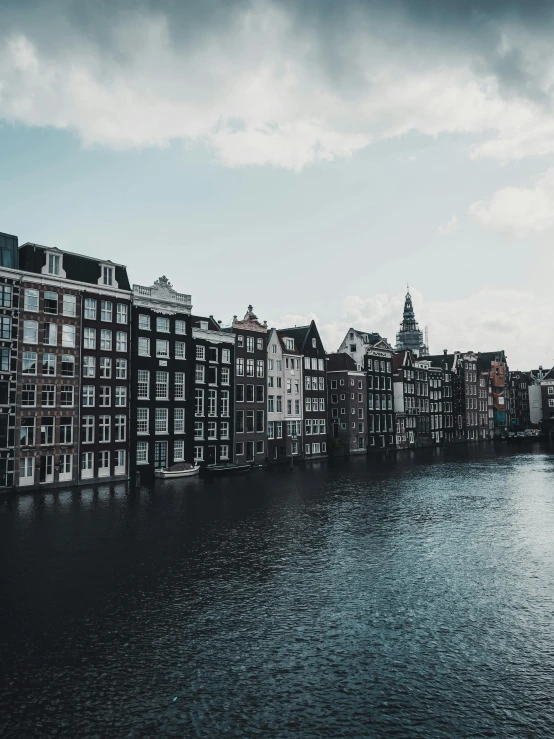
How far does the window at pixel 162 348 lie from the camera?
75.2 meters

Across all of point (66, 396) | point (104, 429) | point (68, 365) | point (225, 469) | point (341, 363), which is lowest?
point (225, 469)

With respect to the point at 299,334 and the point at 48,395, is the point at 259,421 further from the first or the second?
the point at 48,395

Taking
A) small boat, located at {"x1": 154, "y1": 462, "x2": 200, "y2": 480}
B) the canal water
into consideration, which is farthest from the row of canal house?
the canal water

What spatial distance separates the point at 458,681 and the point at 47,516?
35.6 m

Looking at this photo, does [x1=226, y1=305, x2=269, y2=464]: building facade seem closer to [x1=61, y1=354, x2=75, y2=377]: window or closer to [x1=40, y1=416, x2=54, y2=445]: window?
[x1=61, y1=354, x2=75, y2=377]: window

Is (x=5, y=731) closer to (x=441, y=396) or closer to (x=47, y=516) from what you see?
(x=47, y=516)

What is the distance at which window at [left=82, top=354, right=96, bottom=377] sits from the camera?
66375 mm

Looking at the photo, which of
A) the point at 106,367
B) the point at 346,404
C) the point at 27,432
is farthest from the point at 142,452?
the point at 346,404

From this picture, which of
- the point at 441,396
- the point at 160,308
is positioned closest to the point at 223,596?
the point at 160,308

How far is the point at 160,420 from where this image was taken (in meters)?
74.9

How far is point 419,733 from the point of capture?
14734 millimetres

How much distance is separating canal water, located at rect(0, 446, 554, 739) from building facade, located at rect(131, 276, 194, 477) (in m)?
28.1

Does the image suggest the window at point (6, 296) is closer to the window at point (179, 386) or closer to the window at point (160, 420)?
the window at point (160, 420)

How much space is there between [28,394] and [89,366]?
8029 mm
